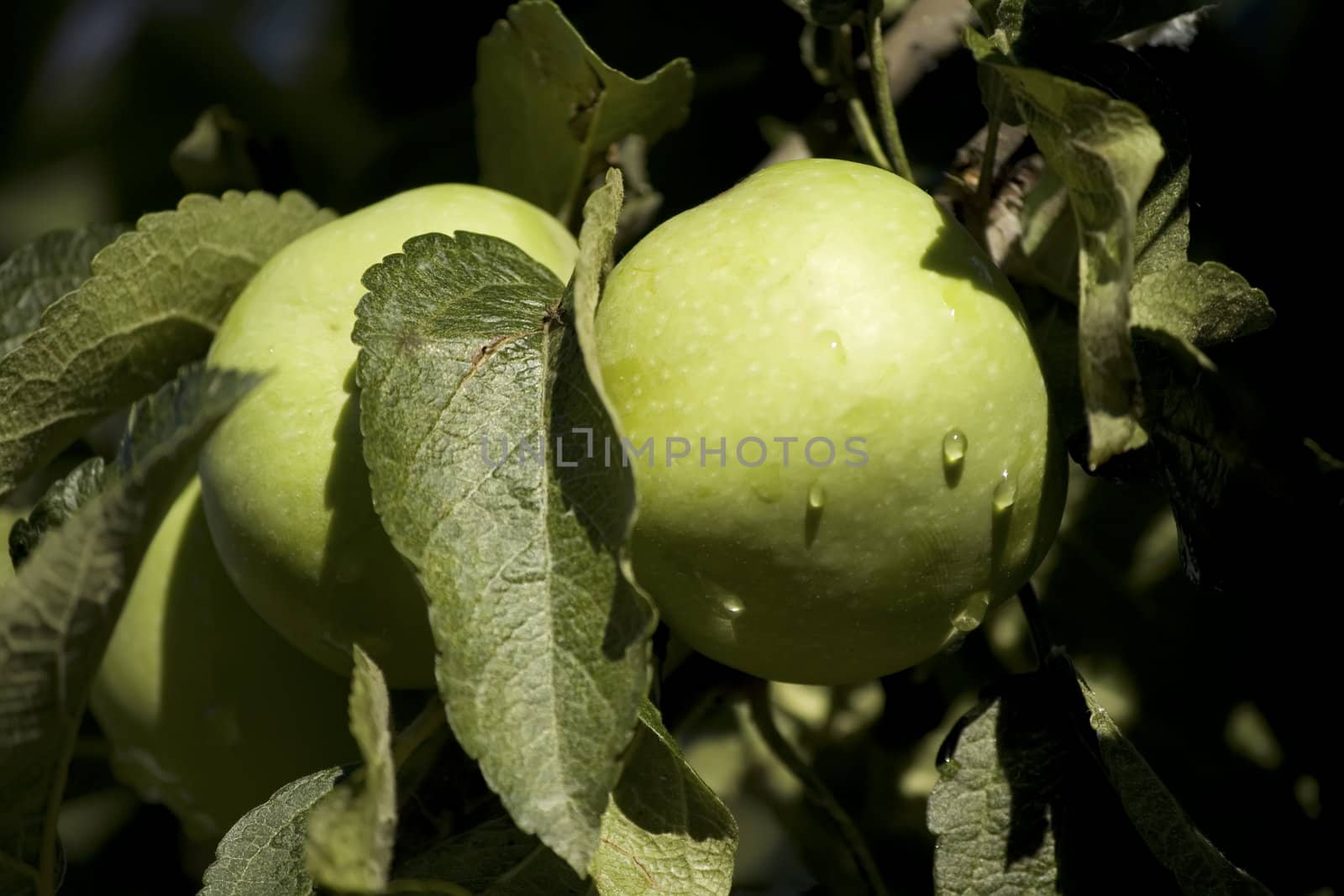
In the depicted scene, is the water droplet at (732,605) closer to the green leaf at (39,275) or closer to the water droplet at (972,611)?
the water droplet at (972,611)

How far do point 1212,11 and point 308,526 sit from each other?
68 centimetres

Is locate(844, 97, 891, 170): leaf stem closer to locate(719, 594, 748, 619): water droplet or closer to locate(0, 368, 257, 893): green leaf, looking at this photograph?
locate(719, 594, 748, 619): water droplet

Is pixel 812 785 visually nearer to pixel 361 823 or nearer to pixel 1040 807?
pixel 1040 807

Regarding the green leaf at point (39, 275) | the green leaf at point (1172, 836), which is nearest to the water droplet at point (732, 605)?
the green leaf at point (1172, 836)

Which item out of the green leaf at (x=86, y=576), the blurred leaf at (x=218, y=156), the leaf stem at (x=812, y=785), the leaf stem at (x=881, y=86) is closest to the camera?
the green leaf at (x=86, y=576)

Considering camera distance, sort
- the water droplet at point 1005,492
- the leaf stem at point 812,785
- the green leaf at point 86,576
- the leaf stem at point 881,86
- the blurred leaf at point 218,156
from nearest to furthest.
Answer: the green leaf at point 86,576 → the water droplet at point 1005,492 → the leaf stem at point 881,86 → the leaf stem at point 812,785 → the blurred leaf at point 218,156

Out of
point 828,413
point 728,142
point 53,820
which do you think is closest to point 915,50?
point 728,142

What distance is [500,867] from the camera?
614mm

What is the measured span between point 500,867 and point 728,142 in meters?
0.66

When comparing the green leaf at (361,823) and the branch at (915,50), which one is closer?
the green leaf at (361,823)

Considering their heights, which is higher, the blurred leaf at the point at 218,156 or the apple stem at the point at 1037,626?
the blurred leaf at the point at 218,156

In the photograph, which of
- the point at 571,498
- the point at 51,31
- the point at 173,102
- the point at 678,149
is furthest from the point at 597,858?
the point at 51,31

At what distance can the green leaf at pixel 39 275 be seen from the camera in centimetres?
85

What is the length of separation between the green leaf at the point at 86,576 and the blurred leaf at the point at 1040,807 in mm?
417
